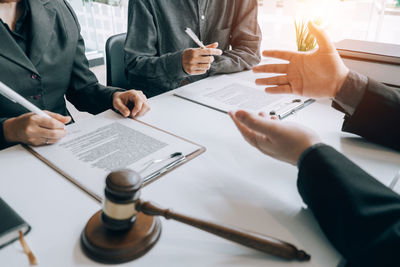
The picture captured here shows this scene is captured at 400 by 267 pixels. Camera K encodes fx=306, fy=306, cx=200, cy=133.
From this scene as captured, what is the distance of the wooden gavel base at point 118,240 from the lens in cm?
46

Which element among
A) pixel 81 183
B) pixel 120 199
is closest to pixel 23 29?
pixel 81 183

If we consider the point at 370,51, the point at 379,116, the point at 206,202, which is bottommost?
the point at 206,202

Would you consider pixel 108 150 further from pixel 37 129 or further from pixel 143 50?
pixel 143 50

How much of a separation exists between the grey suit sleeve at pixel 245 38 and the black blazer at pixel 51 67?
1.99 feet

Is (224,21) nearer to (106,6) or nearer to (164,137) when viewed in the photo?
(164,137)

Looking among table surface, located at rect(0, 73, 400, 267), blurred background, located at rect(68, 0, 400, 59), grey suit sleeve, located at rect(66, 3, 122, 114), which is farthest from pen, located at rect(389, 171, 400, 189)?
blurred background, located at rect(68, 0, 400, 59)

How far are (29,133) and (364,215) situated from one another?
742mm

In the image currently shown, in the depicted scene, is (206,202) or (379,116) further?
(379,116)

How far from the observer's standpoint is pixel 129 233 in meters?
0.49

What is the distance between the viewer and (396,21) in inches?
112

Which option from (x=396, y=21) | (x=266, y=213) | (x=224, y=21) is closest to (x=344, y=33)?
(x=396, y=21)

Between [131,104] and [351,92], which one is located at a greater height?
[351,92]

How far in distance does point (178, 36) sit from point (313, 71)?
0.80 m

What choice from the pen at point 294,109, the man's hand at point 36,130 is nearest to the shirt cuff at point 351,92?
the pen at point 294,109
